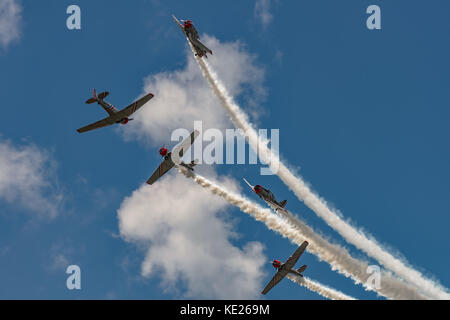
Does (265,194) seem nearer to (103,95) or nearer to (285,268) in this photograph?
(285,268)

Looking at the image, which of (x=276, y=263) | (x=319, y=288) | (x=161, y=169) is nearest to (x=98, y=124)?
(x=161, y=169)

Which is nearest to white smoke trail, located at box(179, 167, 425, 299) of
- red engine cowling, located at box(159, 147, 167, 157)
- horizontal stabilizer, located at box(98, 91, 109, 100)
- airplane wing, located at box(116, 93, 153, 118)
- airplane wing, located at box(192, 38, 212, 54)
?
red engine cowling, located at box(159, 147, 167, 157)

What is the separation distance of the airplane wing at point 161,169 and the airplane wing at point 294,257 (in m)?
24.5

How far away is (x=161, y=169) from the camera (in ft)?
254

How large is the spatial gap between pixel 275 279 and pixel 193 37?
45.7 meters

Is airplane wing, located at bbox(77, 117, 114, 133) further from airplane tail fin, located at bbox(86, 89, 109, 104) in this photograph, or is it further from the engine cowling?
the engine cowling

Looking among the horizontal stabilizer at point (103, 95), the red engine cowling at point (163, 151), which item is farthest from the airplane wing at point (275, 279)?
the horizontal stabilizer at point (103, 95)

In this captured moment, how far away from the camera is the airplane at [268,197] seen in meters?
78.4

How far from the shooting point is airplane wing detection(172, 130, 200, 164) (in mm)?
74950

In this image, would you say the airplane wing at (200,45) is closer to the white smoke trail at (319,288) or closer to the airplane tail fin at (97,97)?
the airplane tail fin at (97,97)

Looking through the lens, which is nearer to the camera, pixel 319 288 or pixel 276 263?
pixel 319 288

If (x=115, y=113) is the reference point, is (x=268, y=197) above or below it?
below
